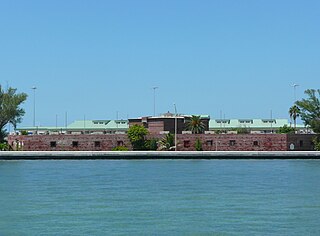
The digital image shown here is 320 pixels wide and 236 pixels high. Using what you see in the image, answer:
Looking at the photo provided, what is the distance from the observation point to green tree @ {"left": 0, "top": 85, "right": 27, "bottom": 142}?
83188mm

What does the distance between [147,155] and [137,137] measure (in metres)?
5.33

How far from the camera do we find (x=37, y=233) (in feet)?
77.3

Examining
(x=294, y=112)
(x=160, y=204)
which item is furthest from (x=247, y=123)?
(x=160, y=204)

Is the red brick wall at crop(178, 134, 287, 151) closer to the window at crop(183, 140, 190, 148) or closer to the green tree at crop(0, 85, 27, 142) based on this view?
the window at crop(183, 140, 190, 148)

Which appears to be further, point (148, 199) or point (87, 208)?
point (148, 199)

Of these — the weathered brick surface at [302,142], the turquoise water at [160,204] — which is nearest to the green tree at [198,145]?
the weathered brick surface at [302,142]

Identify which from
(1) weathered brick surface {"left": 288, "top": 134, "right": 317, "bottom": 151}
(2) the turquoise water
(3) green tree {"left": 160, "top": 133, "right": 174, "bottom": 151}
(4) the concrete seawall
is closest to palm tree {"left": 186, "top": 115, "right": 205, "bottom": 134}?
(3) green tree {"left": 160, "top": 133, "right": 174, "bottom": 151}

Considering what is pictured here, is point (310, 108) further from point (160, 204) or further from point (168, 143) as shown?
point (160, 204)

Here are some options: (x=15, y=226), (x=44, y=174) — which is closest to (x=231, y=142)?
(x=44, y=174)

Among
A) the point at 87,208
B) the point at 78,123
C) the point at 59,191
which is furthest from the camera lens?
the point at 78,123

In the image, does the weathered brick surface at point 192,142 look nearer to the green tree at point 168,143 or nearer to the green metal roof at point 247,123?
the green tree at point 168,143

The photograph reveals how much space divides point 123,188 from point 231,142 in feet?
138

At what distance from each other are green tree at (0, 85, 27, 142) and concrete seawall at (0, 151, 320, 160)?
25.9 feet

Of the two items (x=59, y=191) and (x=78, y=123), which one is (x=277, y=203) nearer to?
(x=59, y=191)
